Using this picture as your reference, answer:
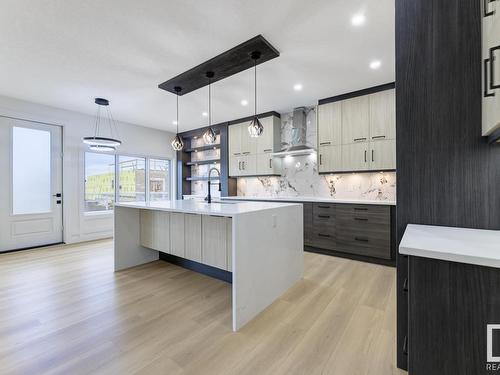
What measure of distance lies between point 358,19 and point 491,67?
1.56 meters

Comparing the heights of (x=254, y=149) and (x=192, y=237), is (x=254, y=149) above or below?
above

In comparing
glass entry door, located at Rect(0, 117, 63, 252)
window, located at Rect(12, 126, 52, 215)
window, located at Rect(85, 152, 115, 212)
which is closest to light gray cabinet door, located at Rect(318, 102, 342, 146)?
window, located at Rect(85, 152, 115, 212)

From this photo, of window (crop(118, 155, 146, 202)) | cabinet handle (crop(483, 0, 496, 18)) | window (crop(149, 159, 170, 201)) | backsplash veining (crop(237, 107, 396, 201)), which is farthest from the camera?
window (crop(149, 159, 170, 201))

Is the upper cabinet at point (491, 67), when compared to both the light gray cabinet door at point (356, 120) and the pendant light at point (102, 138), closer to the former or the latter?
the light gray cabinet door at point (356, 120)

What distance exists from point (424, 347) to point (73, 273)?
3.73m

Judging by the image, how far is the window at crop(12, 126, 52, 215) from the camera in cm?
416

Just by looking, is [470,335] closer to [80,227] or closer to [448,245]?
[448,245]

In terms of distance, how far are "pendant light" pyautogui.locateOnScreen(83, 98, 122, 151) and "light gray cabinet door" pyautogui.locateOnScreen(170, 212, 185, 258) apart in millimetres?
1782

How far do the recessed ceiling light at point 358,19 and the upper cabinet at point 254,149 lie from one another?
275cm

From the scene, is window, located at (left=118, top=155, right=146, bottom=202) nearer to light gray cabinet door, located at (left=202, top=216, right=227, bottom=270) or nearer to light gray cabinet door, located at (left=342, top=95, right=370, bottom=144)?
light gray cabinet door, located at (left=202, top=216, right=227, bottom=270)

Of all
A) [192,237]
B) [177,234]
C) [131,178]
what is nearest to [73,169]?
[131,178]

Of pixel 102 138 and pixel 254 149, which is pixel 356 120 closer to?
pixel 254 149

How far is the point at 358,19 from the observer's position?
2.15 meters

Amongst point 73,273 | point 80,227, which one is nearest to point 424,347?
point 73,273
